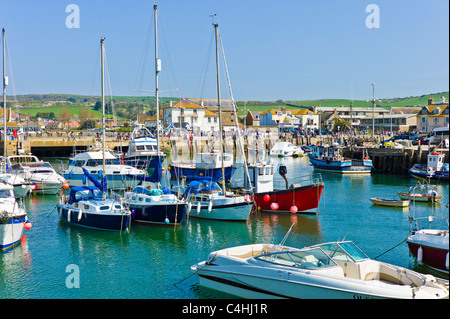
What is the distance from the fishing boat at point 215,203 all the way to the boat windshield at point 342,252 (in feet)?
41.1

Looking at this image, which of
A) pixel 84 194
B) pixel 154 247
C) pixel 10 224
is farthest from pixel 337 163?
pixel 10 224

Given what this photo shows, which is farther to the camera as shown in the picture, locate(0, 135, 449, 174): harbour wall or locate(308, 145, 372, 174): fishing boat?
locate(0, 135, 449, 174): harbour wall

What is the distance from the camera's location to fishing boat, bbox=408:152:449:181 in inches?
1875

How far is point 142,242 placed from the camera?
2511cm

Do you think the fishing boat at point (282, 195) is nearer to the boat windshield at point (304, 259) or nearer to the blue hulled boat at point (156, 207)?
the blue hulled boat at point (156, 207)

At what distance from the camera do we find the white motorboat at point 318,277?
47.2 feet

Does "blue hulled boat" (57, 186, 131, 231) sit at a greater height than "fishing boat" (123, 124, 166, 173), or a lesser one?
lesser

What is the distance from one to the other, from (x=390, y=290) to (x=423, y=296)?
2.94 feet

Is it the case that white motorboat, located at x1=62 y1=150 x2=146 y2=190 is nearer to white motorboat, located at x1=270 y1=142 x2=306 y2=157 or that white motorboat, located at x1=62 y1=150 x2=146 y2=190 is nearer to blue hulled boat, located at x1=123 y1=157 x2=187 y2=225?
blue hulled boat, located at x1=123 y1=157 x2=187 y2=225

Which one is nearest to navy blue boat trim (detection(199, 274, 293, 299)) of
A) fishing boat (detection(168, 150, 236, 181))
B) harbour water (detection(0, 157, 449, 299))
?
harbour water (detection(0, 157, 449, 299))

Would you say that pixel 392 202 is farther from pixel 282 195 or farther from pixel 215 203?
pixel 215 203

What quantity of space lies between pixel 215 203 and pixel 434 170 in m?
29.3
